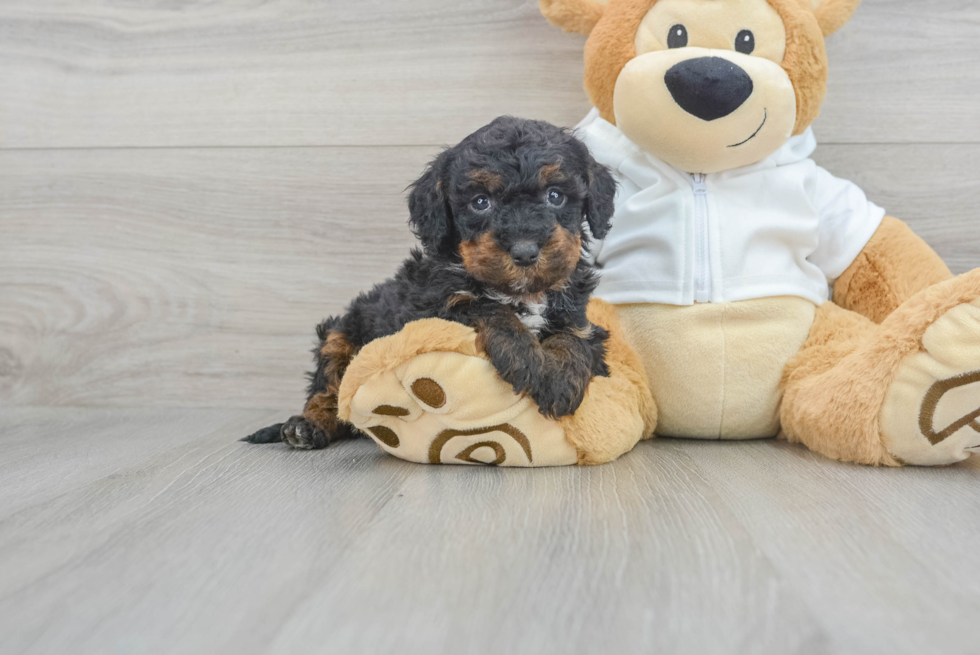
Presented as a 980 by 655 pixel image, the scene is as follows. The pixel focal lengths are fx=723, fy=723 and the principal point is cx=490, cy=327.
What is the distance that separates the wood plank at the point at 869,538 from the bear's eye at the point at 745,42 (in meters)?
0.91

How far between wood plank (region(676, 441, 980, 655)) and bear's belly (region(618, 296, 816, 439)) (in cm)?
11

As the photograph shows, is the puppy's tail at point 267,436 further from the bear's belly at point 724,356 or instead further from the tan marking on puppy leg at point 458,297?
the bear's belly at point 724,356

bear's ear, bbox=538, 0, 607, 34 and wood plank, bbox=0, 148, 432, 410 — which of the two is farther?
wood plank, bbox=0, 148, 432, 410

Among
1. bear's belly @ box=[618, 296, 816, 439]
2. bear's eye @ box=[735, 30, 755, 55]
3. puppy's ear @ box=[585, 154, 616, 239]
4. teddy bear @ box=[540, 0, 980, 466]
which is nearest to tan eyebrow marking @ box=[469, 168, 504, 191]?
puppy's ear @ box=[585, 154, 616, 239]

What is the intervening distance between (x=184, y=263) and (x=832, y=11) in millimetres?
1990

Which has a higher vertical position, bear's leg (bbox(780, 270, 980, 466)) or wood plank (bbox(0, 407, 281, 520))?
bear's leg (bbox(780, 270, 980, 466))

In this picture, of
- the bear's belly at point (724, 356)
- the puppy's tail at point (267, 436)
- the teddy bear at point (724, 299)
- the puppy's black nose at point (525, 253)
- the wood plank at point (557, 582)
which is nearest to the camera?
the wood plank at point (557, 582)

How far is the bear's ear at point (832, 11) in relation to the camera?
1.70m

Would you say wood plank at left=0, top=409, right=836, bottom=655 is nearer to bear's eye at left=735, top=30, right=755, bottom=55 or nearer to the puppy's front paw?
the puppy's front paw

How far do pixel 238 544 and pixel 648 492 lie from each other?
0.72m

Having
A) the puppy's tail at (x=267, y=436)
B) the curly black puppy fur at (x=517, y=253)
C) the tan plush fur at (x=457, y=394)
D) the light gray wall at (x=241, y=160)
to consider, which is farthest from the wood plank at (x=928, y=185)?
the puppy's tail at (x=267, y=436)

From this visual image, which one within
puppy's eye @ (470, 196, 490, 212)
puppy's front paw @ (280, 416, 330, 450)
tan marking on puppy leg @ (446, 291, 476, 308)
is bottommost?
puppy's front paw @ (280, 416, 330, 450)

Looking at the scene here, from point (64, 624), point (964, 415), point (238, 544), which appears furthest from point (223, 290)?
point (964, 415)

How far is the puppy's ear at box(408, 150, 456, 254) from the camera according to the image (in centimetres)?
149
